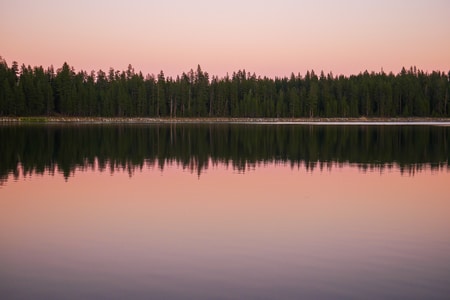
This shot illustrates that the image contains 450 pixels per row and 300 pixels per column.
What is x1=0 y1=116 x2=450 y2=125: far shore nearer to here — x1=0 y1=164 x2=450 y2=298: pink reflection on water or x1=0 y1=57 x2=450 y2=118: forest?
x1=0 y1=57 x2=450 y2=118: forest

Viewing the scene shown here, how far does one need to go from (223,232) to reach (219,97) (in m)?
168

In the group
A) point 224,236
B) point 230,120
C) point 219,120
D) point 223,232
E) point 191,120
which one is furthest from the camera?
point 230,120

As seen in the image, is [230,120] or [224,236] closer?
[224,236]

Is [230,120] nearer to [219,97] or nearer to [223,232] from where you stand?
[219,97]

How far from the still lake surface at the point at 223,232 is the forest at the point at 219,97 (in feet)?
438

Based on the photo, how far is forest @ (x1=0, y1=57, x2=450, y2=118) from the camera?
166 metres

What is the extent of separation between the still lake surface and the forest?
438 feet

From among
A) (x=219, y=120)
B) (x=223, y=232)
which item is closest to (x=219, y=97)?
(x=219, y=120)

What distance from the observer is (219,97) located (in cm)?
18475

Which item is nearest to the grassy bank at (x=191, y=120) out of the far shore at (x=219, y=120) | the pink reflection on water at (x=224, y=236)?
the far shore at (x=219, y=120)

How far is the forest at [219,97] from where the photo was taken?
16550 centimetres

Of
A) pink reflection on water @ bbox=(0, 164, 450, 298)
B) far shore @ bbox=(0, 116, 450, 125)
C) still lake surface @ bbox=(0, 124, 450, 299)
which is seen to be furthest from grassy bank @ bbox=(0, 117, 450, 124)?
pink reflection on water @ bbox=(0, 164, 450, 298)

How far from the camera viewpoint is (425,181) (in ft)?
101

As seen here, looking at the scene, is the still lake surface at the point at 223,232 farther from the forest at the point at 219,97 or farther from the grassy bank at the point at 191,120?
the forest at the point at 219,97
